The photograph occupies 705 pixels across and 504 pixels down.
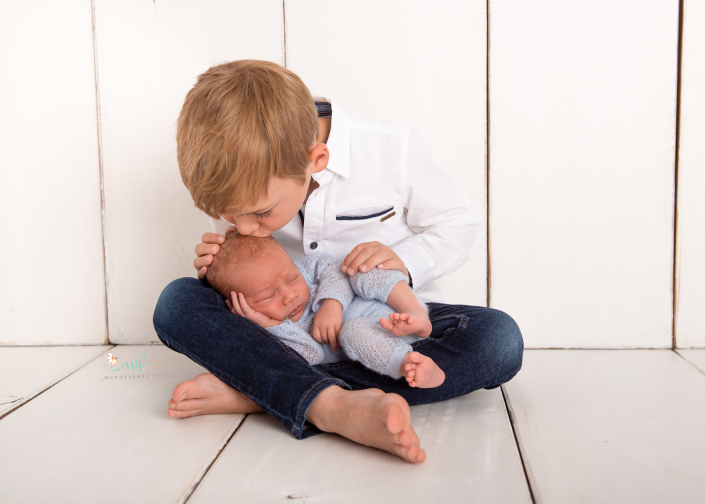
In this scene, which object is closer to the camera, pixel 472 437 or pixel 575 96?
pixel 472 437

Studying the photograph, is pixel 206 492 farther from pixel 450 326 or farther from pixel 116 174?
pixel 116 174

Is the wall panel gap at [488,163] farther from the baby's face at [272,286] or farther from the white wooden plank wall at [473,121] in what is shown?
the baby's face at [272,286]

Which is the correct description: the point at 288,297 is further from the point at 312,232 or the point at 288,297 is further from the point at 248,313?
the point at 312,232

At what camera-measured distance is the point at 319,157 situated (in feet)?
3.06

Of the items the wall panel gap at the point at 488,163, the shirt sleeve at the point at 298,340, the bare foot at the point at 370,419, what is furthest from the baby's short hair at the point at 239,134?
the wall panel gap at the point at 488,163

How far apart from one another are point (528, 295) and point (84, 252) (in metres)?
1.11

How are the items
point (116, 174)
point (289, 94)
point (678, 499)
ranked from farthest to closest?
point (116, 174), point (289, 94), point (678, 499)

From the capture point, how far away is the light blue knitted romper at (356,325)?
2.72ft

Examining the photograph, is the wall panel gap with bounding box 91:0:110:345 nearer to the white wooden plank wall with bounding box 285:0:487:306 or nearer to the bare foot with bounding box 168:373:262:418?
the white wooden plank wall with bounding box 285:0:487:306

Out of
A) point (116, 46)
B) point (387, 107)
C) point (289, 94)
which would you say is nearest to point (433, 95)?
point (387, 107)

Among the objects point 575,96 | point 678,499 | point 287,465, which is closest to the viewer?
point 678,499

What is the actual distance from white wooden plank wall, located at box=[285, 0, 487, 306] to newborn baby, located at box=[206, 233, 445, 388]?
473mm

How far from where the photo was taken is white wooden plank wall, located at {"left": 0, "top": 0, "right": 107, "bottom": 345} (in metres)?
1.34

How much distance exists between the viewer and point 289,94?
2.82 ft
